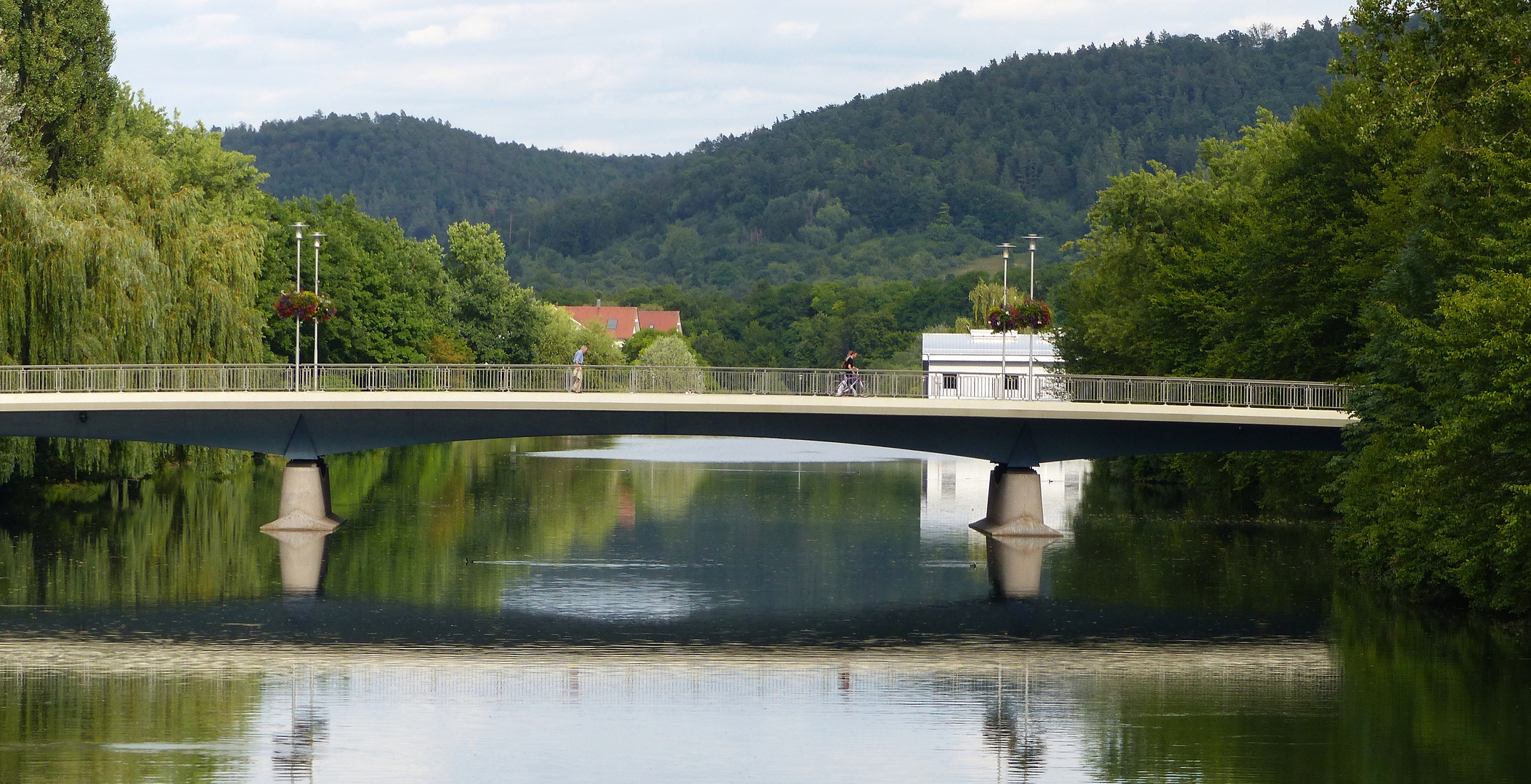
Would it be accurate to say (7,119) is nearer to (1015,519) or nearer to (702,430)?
(702,430)

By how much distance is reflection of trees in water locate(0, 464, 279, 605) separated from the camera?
43.5m

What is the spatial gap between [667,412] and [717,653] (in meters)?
19.3

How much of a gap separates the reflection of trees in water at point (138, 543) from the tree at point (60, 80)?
1200 cm

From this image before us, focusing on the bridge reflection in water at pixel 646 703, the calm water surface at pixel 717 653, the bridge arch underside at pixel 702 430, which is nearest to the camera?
the bridge reflection in water at pixel 646 703

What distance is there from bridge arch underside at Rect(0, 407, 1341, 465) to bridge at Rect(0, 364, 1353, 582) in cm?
6

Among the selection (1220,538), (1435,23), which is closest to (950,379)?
(1220,538)

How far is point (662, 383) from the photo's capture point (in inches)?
2256

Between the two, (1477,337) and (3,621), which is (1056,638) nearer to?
(1477,337)

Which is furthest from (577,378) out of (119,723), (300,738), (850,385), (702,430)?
(300,738)

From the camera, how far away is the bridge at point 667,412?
53.7m

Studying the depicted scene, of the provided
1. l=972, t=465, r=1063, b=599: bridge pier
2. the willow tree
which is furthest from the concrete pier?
the willow tree

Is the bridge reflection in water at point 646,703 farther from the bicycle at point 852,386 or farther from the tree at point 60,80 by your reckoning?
the tree at point 60,80

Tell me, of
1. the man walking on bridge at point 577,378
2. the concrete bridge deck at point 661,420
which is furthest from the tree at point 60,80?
the man walking on bridge at point 577,378

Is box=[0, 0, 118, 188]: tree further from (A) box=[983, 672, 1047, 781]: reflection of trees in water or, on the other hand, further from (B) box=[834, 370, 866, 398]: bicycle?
(A) box=[983, 672, 1047, 781]: reflection of trees in water
